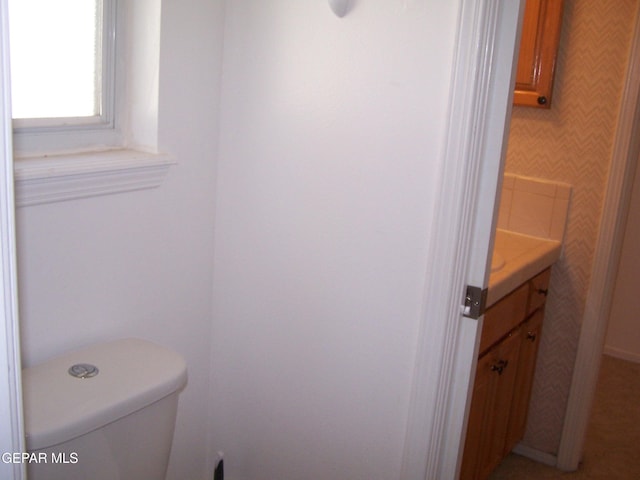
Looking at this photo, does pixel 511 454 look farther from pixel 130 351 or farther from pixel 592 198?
pixel 130 351

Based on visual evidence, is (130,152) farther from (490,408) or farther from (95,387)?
(490,408)

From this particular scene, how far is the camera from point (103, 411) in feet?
4.14

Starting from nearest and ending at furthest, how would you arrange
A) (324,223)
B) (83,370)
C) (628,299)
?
(83,370) < (324,223) < (628,299)

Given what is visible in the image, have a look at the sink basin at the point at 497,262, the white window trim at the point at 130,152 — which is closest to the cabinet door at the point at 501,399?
the sink basin at the point at 497,262

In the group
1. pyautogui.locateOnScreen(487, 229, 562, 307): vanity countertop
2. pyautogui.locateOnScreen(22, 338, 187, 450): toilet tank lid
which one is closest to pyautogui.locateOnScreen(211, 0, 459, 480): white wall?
pyautogui.locateOnScreen(22, 338, 187, 450): toilet tank lid

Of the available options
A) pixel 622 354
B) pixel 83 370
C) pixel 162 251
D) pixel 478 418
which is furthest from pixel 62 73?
pixel 622 354

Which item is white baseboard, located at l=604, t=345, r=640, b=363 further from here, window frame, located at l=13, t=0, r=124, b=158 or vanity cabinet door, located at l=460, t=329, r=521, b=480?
window frame, located at l=13, t=0, r=124, b=158

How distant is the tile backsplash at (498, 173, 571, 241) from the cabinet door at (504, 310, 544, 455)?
297 mm

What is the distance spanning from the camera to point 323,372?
1690mm

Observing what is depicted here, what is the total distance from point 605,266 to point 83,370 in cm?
172

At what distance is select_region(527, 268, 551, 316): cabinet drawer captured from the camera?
7.57 ft

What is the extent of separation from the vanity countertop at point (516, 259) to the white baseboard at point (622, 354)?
1.39 metres

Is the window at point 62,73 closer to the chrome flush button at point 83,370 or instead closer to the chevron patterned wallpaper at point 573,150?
the chrome flush button at point 83,370

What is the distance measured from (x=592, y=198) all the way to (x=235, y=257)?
4.18 ft
